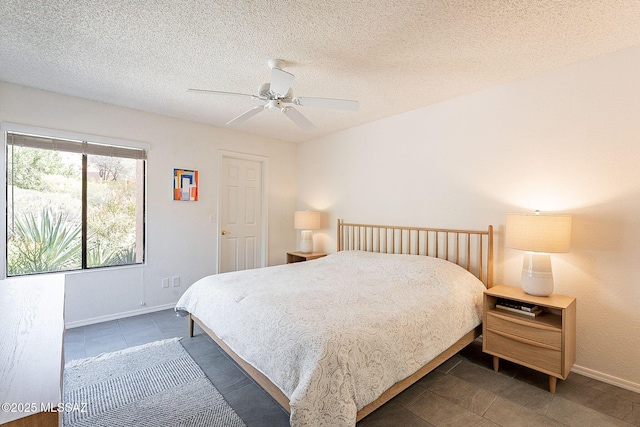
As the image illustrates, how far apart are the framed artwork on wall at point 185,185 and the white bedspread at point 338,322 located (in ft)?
5.25

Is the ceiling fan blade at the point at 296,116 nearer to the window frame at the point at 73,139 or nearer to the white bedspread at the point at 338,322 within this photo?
the white bedspread at the point at 338,322

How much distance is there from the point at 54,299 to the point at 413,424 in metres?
2.19

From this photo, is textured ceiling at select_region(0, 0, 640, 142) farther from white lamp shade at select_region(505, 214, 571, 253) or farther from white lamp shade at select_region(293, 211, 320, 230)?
white lamp shade at select_region(293, 211, 320, 230)

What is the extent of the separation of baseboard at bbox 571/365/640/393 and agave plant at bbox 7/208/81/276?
4.92 metres

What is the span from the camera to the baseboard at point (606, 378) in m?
2.13

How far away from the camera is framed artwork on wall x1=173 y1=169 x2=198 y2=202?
387 cm

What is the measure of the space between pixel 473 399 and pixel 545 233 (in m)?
1.28

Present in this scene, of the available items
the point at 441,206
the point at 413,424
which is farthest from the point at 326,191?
the point at 413,424

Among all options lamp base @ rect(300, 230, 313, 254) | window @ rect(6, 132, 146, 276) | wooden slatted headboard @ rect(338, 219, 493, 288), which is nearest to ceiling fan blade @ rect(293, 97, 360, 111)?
wooden slatted headboard @ rect(338, 219, 493, 288)

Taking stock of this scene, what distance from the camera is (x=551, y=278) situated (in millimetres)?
2271

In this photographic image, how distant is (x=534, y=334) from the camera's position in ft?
7.08

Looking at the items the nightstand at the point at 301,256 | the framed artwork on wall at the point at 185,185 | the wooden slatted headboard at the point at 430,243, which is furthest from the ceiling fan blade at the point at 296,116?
the nightstand at the point at 301,256

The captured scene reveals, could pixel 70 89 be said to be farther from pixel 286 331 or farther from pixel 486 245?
pixel 486 245

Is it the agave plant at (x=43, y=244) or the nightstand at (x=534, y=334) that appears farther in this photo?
the agave plant at (x=43, y=244)
